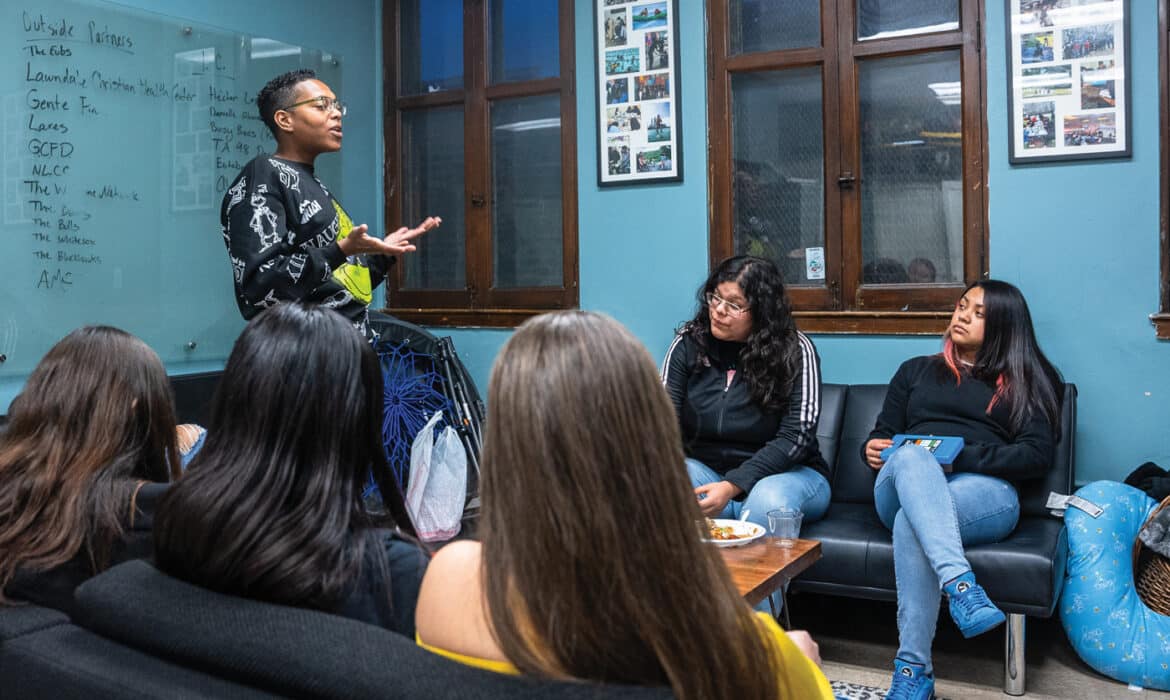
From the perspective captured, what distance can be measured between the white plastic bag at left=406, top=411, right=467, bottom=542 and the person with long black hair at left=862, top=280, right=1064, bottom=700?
128 centimetres

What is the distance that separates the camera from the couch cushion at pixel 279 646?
0.85 meters

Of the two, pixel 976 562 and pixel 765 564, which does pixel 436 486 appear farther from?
pixel 976 562

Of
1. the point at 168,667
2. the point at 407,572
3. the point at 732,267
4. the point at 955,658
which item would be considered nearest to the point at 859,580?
the point at 955,658

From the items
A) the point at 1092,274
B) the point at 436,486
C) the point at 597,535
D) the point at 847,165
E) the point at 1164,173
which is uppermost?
the point at 847,165

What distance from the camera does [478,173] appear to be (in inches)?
165

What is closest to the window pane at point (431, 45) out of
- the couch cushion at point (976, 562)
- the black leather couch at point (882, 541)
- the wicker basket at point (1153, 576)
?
the black leather couch at point (882, 541)

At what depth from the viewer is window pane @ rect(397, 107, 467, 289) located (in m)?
4.28

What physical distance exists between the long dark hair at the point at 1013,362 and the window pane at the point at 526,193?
1.66 meters

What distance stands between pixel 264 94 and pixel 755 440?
66.1 inches

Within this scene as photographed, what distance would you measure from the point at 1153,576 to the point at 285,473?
92.9 inches

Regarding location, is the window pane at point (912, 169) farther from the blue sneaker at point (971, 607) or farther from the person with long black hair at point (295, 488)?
the person with long black hair at point (295, 488)

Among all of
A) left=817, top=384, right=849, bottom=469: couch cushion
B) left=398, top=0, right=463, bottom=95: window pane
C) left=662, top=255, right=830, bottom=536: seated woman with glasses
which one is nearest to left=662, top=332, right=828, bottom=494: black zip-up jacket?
left=662, top=255, right=830, bottom=536: seated woman with glasses

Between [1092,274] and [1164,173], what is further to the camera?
[1092,274]

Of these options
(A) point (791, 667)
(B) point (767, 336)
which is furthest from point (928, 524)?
(A) point (791, 667)
